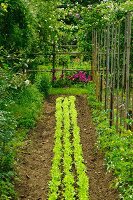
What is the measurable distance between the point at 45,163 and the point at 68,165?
0.63m

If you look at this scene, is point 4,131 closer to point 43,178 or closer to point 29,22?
point 43,178

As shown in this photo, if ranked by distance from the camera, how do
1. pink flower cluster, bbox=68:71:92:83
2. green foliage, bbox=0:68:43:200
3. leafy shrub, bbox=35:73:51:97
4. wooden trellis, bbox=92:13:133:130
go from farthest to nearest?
pink flower cluster, bbox=68:71:92:83, leafy shrub, bbox=35:73:51:97, wooden trellis, bbox=92:13:133:130, green foliage, bbox=0:68:43:200

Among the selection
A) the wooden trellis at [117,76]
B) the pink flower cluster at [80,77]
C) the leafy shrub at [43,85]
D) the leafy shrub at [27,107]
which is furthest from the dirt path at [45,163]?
the pink flower cluster at [80,77]

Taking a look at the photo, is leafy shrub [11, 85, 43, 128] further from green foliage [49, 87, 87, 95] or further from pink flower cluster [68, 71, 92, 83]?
pink flower cluster [68, 71, 92, 83]

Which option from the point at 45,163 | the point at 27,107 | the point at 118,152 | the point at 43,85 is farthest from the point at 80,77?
the point at 118,152

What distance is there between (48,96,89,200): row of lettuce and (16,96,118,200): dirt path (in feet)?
0.45

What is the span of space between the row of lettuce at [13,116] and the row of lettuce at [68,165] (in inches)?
27.1

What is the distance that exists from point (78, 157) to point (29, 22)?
17.7 feet

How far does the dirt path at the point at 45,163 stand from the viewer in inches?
280

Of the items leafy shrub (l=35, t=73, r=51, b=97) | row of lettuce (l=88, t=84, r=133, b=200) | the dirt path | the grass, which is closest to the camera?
row of lettuce (l=88, t=84, r=133, b=200)

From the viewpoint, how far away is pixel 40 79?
15164 millimetres

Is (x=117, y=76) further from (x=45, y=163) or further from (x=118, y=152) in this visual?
(x=45, y=163)

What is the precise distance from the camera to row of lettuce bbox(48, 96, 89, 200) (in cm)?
696

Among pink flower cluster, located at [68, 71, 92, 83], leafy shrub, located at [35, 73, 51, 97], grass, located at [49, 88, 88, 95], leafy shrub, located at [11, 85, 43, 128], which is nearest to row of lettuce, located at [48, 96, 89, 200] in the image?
leafy shrub, located at [11, 85, 43, 128]
